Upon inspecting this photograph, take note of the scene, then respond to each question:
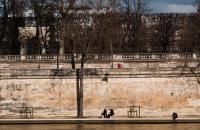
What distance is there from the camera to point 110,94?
4794 cm

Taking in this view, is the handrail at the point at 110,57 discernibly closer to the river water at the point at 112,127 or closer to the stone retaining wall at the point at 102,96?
the stone retaining wall at the point at 102,96

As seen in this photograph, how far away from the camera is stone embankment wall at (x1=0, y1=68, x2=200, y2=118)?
156ft

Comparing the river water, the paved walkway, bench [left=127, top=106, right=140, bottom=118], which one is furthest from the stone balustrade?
the river water

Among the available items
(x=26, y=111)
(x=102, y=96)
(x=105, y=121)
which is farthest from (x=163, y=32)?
(x=105, y=121)

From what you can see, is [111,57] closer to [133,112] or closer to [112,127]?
[133,112]

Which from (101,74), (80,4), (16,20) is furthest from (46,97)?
(16,20)

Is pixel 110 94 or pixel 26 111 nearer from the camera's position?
pixel 26 111

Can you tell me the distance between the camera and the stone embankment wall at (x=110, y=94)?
47.6 m

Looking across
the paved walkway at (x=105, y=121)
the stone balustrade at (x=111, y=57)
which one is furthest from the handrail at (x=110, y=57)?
the paved walkway at (x=105, y=121)

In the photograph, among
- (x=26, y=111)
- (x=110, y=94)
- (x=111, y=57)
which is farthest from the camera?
(x=111, y=57)

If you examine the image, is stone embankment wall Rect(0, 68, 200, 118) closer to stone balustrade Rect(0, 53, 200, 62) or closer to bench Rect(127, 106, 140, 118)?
bench Rect(127, 106, 140, 118)

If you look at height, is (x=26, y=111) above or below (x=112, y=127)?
below

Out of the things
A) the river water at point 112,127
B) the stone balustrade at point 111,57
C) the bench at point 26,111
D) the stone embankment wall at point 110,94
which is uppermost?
the stone balustrade at point 111,57

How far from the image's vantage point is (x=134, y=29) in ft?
219
